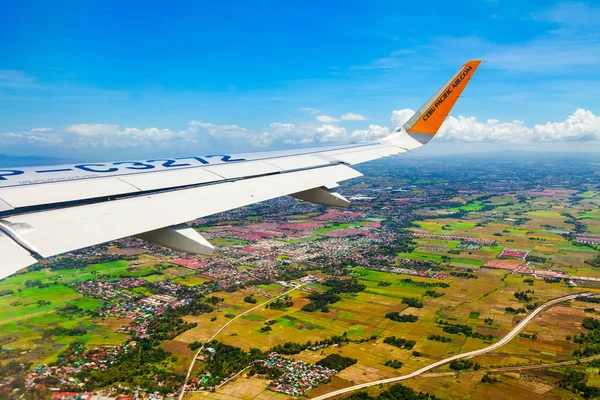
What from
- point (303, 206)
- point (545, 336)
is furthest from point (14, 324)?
point (303, 206)

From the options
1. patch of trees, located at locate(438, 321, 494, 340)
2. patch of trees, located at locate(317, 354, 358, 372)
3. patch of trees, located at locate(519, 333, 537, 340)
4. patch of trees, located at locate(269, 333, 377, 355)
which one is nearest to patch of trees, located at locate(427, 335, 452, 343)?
patch of trees, located at locate(438, 321, 494, 340)

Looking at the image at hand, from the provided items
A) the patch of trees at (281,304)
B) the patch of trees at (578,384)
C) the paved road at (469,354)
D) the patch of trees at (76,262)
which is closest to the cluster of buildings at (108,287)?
the patch of trees at (76,262)

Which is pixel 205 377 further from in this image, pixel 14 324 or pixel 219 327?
pixel 14 324

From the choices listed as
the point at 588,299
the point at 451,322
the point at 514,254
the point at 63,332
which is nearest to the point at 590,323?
the point at 588,299

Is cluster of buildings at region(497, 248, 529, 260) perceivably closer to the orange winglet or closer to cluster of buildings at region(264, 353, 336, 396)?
cluster of buildings at region(264, 353, 336, 396)

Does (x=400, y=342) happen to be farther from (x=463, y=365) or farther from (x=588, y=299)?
(x=588, y=299)

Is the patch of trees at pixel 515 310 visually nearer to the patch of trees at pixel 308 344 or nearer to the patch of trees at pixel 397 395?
the patch of trees at pixel 308 344
